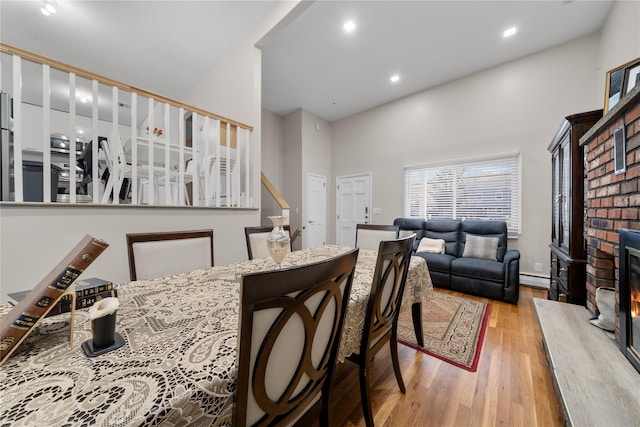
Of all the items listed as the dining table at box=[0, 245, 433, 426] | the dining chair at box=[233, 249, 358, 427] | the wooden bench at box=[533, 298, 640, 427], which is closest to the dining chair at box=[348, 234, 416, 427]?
the dining chair at box=[233, 249, 358, 427]

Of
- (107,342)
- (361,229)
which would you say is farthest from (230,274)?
(361,229)

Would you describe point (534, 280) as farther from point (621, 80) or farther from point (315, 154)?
point (315, 154)

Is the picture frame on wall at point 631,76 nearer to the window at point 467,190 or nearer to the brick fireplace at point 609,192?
the brick fireplace at point 609,192

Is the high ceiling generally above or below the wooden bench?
above

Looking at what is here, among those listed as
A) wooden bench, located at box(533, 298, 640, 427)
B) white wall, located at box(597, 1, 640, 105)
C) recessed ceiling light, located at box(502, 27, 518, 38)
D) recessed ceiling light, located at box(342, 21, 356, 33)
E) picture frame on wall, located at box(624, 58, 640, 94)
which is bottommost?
wooden bench, located at box(533, 298, 640, 427)

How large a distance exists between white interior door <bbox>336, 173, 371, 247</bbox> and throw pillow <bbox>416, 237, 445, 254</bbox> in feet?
5.14

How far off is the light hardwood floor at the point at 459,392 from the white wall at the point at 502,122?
2441 mm

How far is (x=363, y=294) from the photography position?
44.7 inches

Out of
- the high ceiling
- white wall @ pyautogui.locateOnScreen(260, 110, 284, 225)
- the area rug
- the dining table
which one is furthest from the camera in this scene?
white wall @ pyautogui.locateOnScreen(260, 110, 284, 225)

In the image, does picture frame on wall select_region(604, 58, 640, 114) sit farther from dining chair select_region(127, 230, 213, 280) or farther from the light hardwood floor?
dining chair select_region(127, 230, 213, 280)

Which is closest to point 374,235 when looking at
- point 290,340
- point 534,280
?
point 290,340

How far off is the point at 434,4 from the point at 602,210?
265 cm

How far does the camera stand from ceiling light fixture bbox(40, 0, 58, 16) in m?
A: 2.64

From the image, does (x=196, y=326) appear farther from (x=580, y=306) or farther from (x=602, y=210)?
(x=580, y=306)
